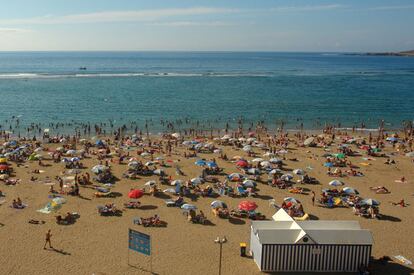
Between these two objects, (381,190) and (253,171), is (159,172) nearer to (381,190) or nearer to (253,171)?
(253,171)

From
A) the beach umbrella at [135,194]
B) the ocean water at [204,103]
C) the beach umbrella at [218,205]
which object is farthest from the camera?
the ocean water at [204,103]

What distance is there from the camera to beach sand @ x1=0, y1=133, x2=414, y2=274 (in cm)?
1689

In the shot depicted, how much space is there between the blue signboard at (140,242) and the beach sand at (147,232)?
0.89 meters

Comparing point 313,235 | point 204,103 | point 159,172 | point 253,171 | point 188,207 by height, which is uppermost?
point 204,103

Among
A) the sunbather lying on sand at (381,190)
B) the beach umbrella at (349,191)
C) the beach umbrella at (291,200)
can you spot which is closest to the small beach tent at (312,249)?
the beach umbrella at (291,200)

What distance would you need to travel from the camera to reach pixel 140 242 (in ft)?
53.5

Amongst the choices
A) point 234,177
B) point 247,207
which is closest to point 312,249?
point 247,207

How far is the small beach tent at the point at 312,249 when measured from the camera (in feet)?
52.9

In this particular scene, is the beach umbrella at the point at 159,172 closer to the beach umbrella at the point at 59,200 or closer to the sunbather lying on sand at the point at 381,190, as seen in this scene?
the beach umbrella at the point at 59,200

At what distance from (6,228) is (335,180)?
20.1 metres

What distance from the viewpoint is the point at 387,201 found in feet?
81.4

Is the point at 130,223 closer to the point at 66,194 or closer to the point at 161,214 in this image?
the point at 161,214

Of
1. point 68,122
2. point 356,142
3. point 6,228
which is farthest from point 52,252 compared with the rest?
point 68,122

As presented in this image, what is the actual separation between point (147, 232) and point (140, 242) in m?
3.87
